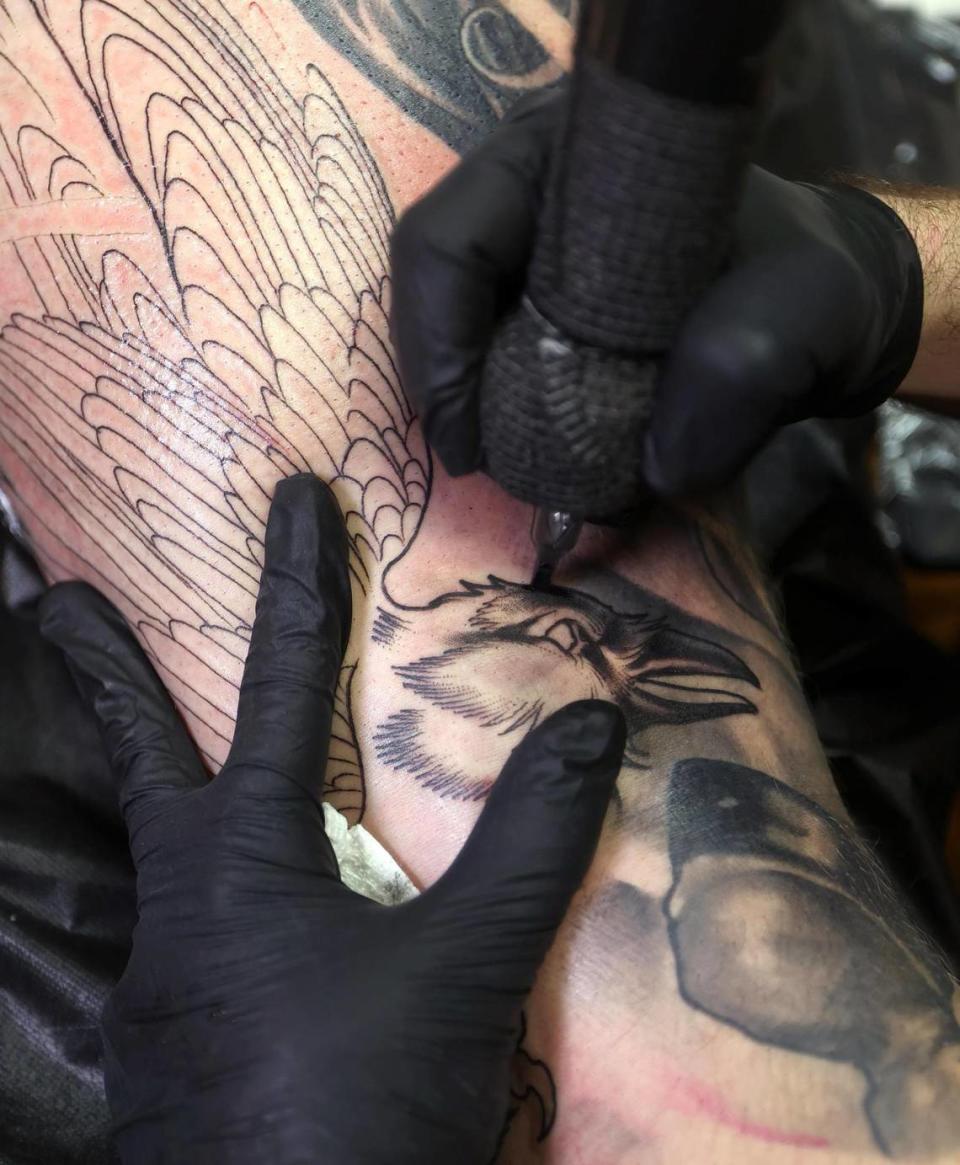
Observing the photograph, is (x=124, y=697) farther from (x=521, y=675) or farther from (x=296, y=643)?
(x=521, y=675)

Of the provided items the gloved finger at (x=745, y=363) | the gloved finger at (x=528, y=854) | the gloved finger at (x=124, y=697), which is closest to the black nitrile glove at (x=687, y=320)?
the gloved finger at (x=745, y=363)

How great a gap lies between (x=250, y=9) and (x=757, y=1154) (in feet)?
4.27

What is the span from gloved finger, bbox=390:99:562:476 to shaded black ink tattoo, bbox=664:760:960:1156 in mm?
477

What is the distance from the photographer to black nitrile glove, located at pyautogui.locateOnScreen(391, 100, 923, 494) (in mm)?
804

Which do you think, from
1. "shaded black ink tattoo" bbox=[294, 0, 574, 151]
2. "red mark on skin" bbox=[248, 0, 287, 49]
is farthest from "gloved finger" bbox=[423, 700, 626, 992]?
"red mark on skin" bbox=[248, 0, 287, 49]

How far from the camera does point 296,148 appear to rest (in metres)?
1.04

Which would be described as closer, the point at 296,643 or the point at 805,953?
the point at 805,953

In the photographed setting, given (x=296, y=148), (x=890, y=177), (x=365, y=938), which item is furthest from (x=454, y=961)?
(x=890, y=177)

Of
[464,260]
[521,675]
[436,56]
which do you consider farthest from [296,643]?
[436,56]

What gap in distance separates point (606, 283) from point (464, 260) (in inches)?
6.1

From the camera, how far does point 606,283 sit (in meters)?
0.74

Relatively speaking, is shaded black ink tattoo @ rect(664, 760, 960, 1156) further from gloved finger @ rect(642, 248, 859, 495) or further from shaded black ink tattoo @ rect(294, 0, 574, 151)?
shaded black ink tattoo @ rect(294, 0, 574, 151)

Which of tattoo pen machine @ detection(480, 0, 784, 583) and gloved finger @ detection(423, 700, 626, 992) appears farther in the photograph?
gloved finger @ detection(423, 700, 626, 992)

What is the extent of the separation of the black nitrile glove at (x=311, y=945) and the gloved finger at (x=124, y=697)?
6 cm
